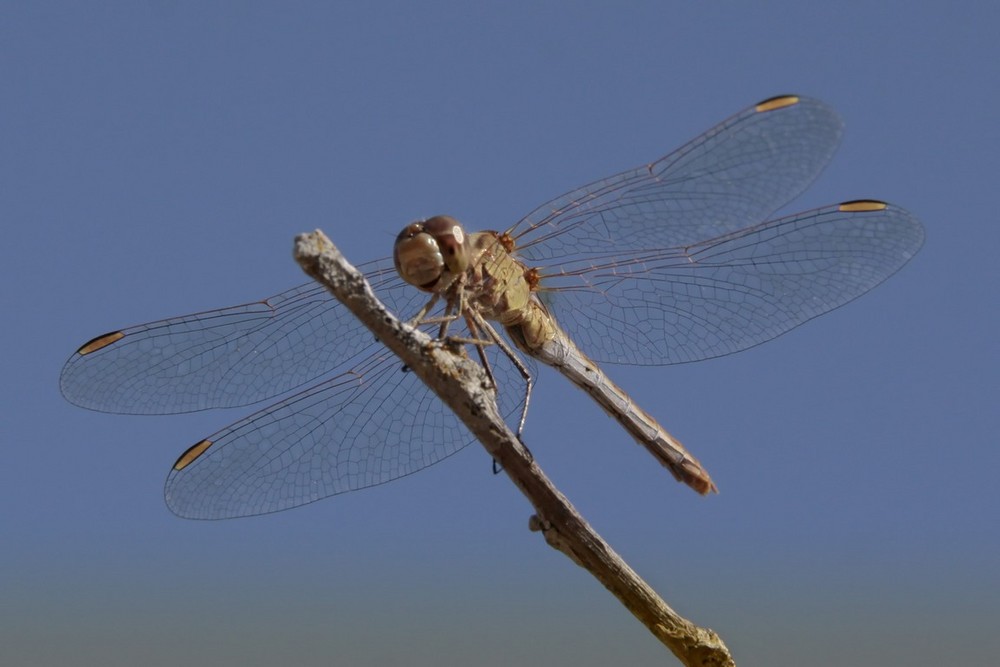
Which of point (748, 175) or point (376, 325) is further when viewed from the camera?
point (748, 175)

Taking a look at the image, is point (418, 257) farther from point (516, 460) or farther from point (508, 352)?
point (516, 460)

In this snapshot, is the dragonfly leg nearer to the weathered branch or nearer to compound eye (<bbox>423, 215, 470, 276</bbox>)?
compound eye (<bbox>423, 215, 470, 276</bbox>)

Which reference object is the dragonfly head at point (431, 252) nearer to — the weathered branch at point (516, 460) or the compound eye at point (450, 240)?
the compound eye at point (450, 240)

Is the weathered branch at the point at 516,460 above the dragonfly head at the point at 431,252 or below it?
below

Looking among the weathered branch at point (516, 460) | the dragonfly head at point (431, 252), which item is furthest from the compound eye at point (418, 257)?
the weathered branch at point (516, 460)

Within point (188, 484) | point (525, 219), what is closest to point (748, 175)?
point (525, 219)

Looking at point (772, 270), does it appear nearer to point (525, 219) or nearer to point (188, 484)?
point (525, 219)

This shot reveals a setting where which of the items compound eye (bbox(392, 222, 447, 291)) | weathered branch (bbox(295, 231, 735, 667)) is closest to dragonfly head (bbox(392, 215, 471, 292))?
compound eye (bbox(392, 222, 447, 291))
